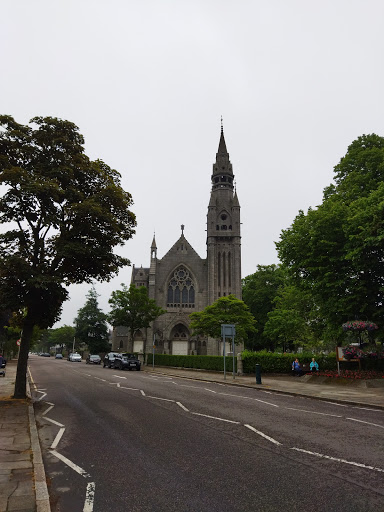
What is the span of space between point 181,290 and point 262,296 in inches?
513

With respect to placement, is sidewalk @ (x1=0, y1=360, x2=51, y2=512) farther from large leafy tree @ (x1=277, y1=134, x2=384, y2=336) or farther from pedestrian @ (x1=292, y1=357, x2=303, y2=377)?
pedestrian @ (x1=292, y1=357, x2=303, y2=377)

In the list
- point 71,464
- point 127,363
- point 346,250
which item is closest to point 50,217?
point 71,464

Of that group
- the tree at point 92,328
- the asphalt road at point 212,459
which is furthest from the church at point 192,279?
the asphalt road at point 212,459

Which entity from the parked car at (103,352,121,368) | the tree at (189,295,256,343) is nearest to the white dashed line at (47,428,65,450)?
the tree at (189,295,256,343)

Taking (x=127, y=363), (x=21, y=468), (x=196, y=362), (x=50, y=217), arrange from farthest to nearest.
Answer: (x=127, y=363) < (x=196, y=362) < (x=50, y=217) < (x=21, y=468)

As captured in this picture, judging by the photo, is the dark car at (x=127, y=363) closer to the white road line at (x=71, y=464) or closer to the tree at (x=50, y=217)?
the tree at (x=50, y=217)

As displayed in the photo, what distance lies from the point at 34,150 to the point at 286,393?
14898 mm

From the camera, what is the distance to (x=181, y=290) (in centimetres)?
6253

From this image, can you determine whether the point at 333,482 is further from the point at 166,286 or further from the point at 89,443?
the point at 166,286

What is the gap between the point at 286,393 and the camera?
1755 centimetres

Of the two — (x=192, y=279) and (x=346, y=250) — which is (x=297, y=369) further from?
(x=192, y=279)

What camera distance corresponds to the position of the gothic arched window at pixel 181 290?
61.8 metres

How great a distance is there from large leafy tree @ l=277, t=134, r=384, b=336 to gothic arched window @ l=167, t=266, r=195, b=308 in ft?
123

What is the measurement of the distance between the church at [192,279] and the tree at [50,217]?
4422cm
